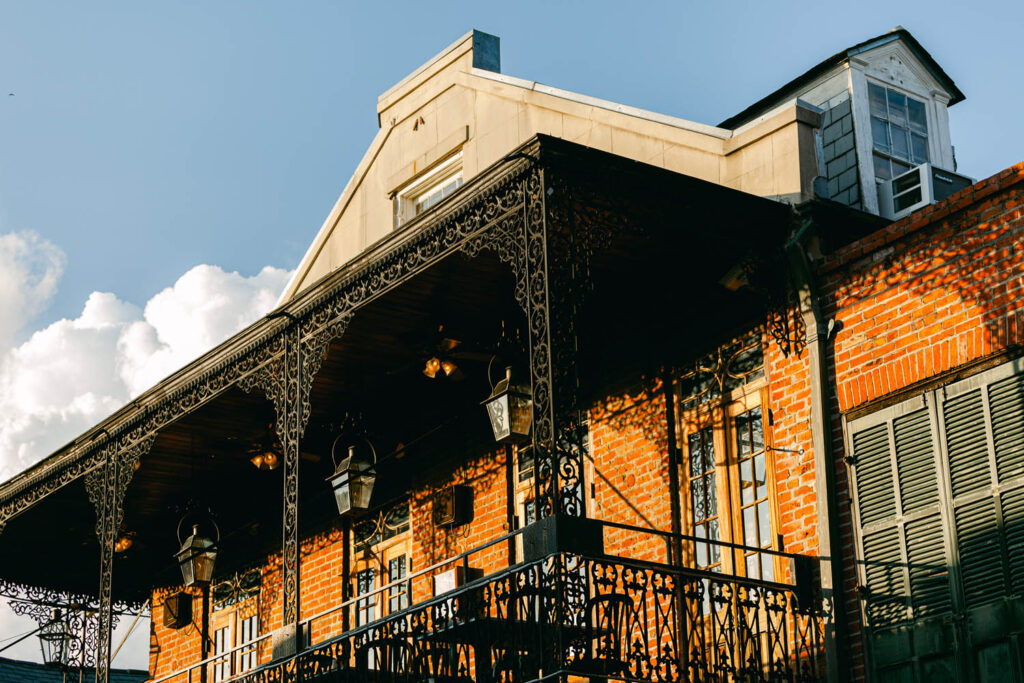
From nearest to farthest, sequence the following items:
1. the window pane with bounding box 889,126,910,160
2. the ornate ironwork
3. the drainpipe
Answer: the ornate ironwork, the drainpipe, the window pane with bounding box 889,126,910,160

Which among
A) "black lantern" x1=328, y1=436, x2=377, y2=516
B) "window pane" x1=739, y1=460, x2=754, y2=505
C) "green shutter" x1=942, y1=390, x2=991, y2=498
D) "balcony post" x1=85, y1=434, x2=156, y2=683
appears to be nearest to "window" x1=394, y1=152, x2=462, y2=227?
"black lantern" x1=328, y1=436, x2=377, y2=516

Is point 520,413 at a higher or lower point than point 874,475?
higher

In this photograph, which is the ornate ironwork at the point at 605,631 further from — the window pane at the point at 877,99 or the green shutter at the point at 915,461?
the window pane at the point at 877,99

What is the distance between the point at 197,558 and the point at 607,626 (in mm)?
7433

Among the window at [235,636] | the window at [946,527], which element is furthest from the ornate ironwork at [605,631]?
the window at [235,636]

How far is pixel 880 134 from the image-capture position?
459 inches

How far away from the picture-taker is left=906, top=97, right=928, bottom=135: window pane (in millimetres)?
12062

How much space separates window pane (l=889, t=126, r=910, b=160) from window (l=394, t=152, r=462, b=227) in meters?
4.53

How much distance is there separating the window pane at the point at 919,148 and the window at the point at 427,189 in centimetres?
461

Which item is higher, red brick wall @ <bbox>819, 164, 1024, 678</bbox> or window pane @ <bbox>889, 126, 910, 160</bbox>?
window pane @ <bbox>889, 126, 910, 160</bbox>

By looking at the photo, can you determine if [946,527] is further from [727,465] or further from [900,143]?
[900,143]

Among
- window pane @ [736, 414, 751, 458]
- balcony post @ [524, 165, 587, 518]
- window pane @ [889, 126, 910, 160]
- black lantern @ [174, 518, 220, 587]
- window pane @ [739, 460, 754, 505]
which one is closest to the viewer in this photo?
balcony post @ [524, 165, 587, 518]

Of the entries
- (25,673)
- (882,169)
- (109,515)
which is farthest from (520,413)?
(25,673)

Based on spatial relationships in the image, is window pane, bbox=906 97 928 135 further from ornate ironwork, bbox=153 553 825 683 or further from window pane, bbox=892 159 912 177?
ornate ironwork, bbox=153 553 825 683
